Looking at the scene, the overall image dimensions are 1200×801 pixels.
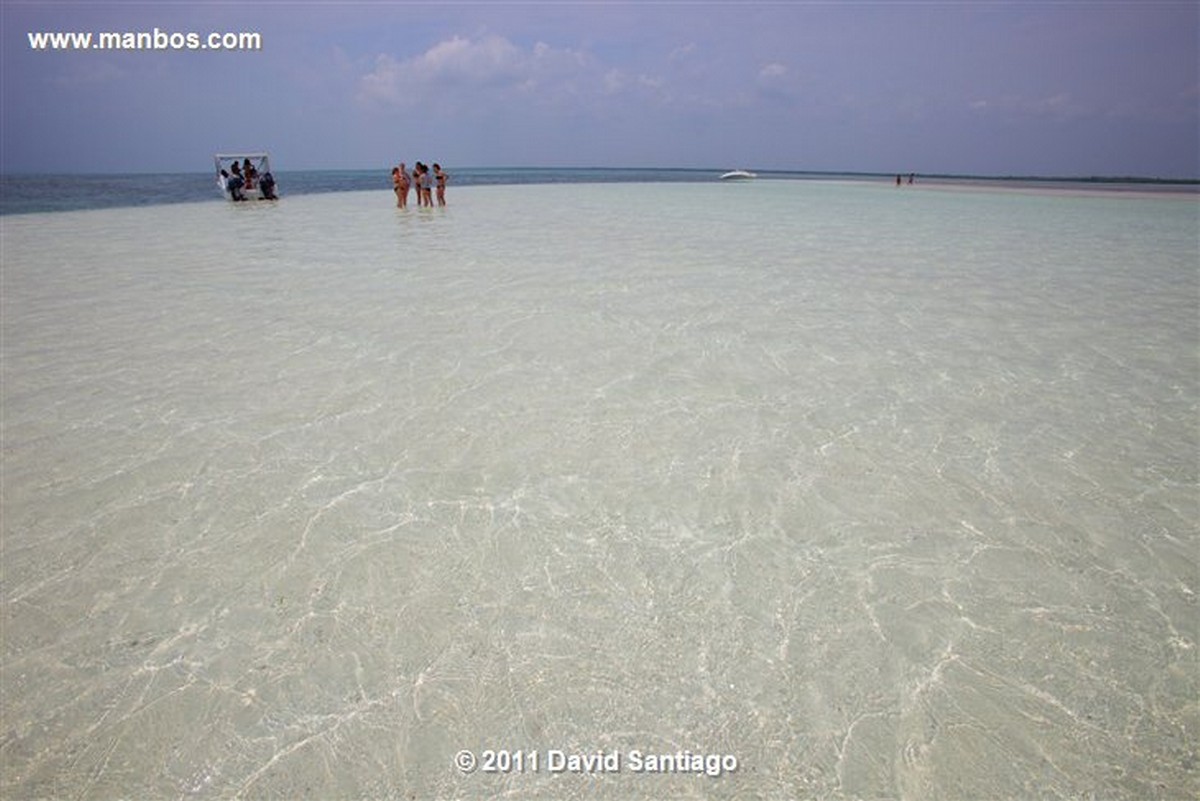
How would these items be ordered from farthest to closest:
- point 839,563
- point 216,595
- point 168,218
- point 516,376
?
point 168,218 < point 516,376 < point 839,563 < point 216,595

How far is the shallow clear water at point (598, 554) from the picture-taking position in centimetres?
204

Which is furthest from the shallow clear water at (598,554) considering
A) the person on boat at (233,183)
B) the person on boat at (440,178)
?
the person on boat at (233,183)

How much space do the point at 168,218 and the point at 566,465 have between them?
2093 cm

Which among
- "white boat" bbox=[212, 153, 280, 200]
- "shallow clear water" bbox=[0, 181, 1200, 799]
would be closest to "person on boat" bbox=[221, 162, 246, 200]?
"white boat" bbox=[212, 153, 280, 200]

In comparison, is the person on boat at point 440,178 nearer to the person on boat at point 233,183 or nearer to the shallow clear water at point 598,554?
the person on boat at point 233,183

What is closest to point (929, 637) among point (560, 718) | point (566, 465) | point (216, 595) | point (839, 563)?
point (839, 563)

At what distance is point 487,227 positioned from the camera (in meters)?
15.9

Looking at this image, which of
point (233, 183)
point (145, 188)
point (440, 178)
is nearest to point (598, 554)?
point (440, 178)

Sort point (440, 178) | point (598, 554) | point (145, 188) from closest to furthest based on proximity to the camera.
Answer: point (598, 554) < point (440, 178) < point (145, 188)

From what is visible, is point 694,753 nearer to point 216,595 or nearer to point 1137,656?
point 1137,656

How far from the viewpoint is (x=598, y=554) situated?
2.95 meters

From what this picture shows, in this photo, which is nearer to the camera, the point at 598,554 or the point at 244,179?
the point at 598,554

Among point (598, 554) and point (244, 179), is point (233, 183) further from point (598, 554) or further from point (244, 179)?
point (598, 554)

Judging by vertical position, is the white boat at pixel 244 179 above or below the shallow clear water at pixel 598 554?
above
